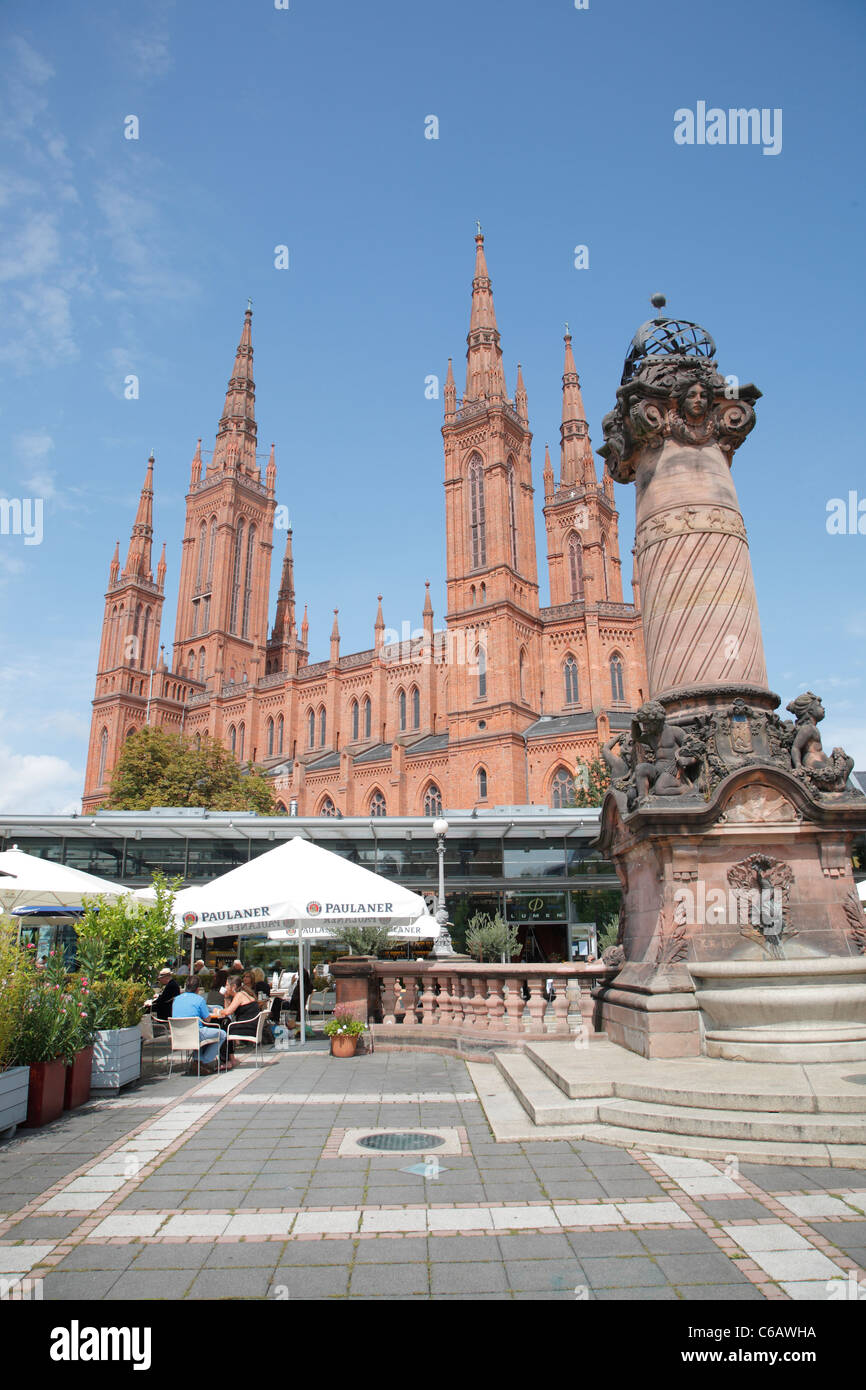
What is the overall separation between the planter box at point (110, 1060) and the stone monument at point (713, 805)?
515 centimetres

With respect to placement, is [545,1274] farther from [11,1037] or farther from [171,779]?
[171,779]

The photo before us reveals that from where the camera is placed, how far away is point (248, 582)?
2972 inches

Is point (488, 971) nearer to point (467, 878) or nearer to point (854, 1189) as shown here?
point (854, 1189)

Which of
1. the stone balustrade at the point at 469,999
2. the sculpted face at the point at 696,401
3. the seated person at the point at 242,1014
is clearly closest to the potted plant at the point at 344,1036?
the stone balustrade at the point at 469,999

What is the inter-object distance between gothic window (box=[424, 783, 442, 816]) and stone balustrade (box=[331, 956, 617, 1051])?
3772 centimetres

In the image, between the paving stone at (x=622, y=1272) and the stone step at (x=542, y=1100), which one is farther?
the stone step at (x=542, y=1100)

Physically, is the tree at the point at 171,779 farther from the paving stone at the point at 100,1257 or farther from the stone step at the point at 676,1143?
the paving stone at the point at 100,1257

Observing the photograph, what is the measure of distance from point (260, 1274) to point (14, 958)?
180 inches

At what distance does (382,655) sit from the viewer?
2331 inches

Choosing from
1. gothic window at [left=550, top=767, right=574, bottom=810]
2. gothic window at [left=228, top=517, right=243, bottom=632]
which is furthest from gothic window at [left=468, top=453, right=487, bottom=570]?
gothic window at [left=228, top=517, right=243, bottom=632]

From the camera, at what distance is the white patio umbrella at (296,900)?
11.4 metres

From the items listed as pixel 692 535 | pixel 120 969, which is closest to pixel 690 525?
pixel 692 535

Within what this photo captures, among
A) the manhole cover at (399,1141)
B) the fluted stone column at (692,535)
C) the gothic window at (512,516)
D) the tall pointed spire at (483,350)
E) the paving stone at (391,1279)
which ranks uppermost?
the tall pointed spire at (483,350)
